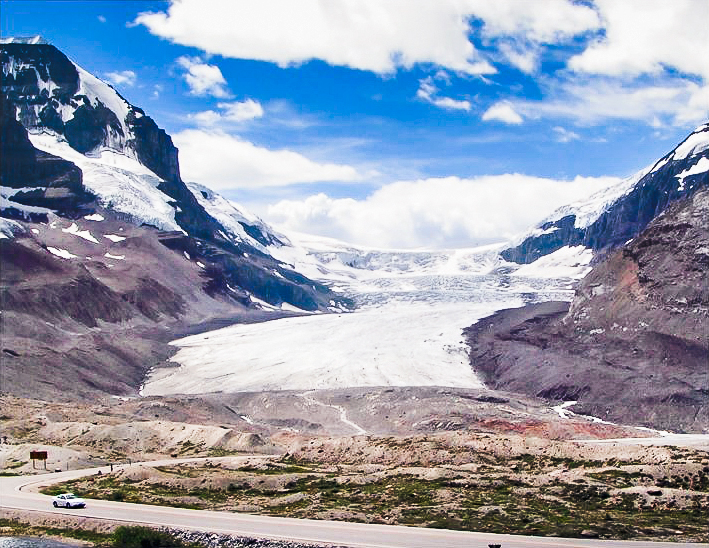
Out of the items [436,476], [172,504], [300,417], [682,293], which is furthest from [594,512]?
[682,293]

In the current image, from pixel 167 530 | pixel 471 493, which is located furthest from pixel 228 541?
pixel 471 493

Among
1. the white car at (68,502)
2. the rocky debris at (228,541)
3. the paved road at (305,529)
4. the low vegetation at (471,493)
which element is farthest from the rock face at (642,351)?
the rocky debris at (228,541)

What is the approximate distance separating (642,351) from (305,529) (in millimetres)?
129955

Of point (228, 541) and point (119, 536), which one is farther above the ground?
point (119, 536)

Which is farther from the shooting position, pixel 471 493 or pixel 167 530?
pixel 471 493

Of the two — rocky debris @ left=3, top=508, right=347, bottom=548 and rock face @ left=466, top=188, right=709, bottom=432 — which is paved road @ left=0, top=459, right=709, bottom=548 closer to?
rocky debris @ left=3, top=508, right=347, bottom=548

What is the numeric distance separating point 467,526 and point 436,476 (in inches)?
716

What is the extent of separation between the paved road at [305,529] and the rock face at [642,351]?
95138 millimetres

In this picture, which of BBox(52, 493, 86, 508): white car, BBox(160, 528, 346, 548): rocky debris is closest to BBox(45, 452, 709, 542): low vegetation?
BBox(52, 493, 86, 508): white car

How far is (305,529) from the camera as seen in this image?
52094 millimetres

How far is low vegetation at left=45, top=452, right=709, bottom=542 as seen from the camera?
55.5m

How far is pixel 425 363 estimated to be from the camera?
197m

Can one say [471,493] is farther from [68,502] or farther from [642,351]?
[642,351]

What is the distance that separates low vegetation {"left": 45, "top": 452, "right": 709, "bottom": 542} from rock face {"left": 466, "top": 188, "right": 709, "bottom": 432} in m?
69.2
